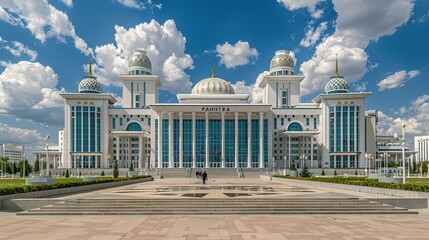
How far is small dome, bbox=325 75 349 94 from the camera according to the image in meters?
81.7

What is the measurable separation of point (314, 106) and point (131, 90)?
44528 millimetres

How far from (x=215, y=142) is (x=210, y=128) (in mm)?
3285

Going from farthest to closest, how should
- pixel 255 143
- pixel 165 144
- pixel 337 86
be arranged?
pixel 337 86 → pixel 255 143 → pixel 165 144

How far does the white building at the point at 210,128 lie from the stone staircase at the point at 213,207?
55.0 metres

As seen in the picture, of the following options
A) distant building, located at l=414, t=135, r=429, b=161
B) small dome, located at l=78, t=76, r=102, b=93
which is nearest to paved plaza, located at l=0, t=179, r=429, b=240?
small dome, located at l=78, t=76, r=102, b=93

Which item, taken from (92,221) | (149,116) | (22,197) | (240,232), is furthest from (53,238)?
(149,116)

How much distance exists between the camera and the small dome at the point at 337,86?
268ft

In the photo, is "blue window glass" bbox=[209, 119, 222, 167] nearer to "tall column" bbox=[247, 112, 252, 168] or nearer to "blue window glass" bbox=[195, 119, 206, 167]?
"blue window glass" bbox=[195, 119, 206, 167]

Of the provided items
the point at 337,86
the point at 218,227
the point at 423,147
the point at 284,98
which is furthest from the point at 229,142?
the point at 423,147

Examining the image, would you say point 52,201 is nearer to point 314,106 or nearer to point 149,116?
point 149,116

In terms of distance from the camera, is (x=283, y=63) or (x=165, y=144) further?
(x=283, y=63)

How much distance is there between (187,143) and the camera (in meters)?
76.1

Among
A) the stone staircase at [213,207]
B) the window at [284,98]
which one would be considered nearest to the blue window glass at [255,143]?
the window at [284,98]

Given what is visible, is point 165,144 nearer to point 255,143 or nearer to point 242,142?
point 242,142
